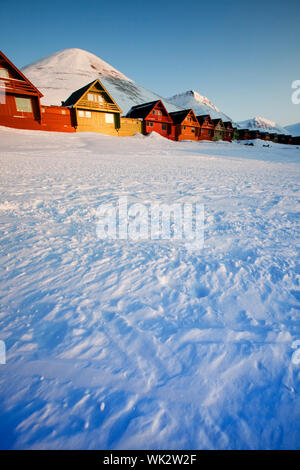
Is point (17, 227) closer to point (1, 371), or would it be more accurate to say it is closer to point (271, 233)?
point (1, 371)

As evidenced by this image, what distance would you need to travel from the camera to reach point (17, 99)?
59.1ft

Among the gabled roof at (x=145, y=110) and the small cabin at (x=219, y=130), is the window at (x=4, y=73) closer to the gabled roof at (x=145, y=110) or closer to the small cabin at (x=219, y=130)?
the gabled roof at (x=145, y=110)

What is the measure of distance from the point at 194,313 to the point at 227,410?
591 mm

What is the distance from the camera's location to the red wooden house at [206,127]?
110 feet

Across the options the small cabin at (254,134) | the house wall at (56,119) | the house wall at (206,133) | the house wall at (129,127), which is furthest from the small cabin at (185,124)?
the small cabin at (254,134)

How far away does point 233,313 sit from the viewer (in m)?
1.54

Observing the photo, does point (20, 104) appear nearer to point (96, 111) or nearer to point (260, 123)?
point (96, 111)

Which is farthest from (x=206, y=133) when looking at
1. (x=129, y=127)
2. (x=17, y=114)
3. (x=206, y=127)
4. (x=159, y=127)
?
(x=17, y=114)

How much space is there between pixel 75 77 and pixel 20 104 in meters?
63.4

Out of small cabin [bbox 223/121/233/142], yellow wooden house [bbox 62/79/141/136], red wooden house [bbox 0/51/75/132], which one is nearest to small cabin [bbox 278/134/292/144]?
small cabin [bbox 223/121/233/142]

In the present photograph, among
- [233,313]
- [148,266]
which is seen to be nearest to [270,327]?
[233,313]

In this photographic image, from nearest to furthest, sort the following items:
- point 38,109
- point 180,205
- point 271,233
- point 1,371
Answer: point 1,371 → point 271,233 → point 180,205 → point 38,109

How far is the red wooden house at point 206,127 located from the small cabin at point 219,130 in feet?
3.66

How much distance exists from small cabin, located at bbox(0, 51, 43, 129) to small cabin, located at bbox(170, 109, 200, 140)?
1870 cm
